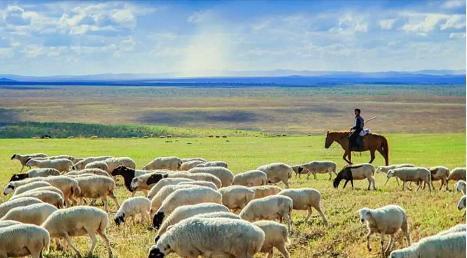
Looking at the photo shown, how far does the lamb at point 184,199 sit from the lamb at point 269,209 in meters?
1.58

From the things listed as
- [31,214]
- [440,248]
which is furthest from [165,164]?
[440,248]

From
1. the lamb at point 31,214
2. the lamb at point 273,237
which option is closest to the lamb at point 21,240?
the lamb at point 31,214

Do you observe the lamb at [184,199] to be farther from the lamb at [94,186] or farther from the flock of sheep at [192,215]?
the lamb at [94,186]

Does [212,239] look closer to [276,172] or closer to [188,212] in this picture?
[188,212]

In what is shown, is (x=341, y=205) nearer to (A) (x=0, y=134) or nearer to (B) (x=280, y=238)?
(B) (x=280, y=238)

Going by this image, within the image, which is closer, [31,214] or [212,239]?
[212,239]

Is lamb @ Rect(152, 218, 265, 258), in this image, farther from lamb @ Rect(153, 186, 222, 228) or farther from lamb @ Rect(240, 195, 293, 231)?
lamb @ Rect(153, 186, 222, 228)

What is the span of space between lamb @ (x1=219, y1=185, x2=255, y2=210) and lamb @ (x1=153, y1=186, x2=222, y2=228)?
0.68 metres

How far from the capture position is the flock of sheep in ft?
36.6

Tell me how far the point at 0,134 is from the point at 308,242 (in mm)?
70427

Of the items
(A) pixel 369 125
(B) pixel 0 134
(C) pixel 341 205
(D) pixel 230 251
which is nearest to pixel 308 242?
(D) pixel 230 251

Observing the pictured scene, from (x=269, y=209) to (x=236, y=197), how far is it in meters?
2.32

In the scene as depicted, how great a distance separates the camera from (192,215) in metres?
13.7

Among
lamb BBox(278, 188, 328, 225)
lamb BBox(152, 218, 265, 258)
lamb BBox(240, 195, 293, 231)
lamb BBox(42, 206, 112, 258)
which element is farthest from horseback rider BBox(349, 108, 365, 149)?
lamb BBox(152, 218, 265, 258)
